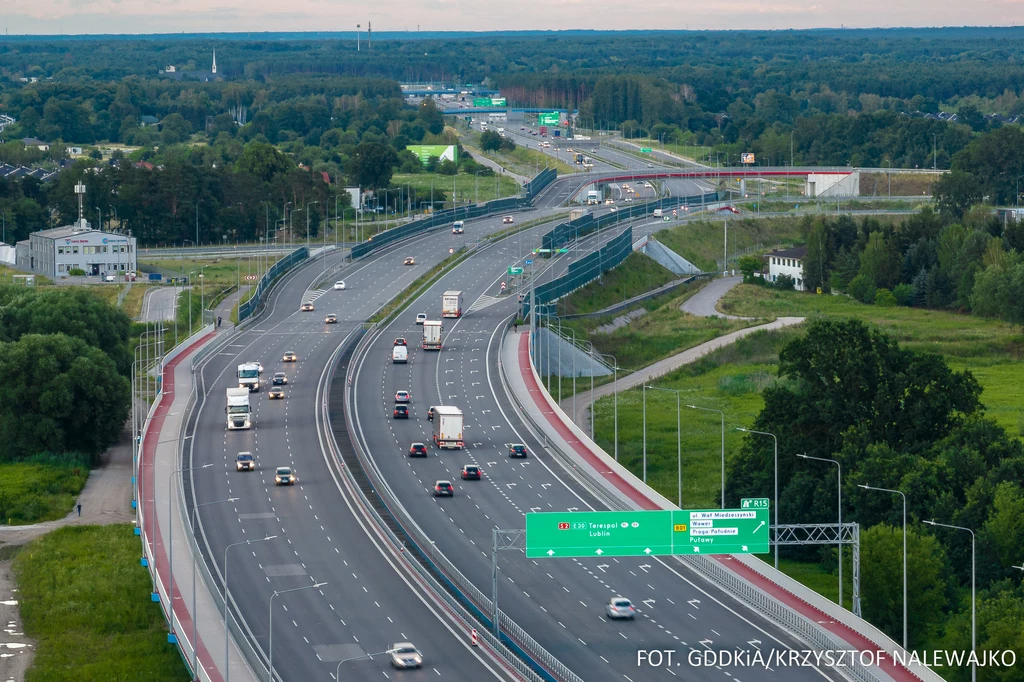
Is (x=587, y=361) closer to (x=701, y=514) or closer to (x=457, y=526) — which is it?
(x=457, y=526)

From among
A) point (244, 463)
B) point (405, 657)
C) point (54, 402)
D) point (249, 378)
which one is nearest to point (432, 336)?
point (249, 378)

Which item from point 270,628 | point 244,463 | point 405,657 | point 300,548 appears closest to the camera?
point 270,628

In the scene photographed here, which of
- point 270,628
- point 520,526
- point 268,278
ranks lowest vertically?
point 268,278

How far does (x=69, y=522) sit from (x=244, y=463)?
9.90 metres

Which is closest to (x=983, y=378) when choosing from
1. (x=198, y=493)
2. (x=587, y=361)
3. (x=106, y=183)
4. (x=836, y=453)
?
(x=587, y=361)

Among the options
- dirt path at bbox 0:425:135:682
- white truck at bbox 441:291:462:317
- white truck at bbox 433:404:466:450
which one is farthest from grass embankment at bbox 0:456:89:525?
white truck at bbox 441:291:462:317

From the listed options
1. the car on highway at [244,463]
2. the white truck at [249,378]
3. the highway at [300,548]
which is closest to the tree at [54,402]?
the highway at [300,548]

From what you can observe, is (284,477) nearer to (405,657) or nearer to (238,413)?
(238,413)

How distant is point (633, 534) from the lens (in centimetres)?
6531

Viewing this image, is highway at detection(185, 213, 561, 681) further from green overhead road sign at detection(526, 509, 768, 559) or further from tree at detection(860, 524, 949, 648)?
tree at detection(860, 524, 949, 648)

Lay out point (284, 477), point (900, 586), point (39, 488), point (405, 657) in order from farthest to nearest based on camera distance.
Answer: point (39, 488)
point (284, 477)
point (900, 586)
point (405, 657)

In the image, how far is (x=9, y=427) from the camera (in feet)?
341

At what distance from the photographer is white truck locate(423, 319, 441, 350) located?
125 m

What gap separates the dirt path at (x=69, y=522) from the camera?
220 ft
